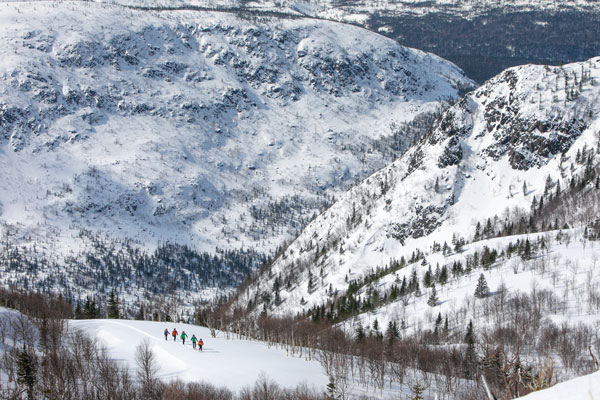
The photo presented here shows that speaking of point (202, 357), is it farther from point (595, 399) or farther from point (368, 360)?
point (595, 399)

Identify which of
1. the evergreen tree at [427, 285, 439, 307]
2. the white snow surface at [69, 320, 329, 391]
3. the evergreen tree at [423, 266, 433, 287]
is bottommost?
the white snow surface at [69, 320, 329, 391]

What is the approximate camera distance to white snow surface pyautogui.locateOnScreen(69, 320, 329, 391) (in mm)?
67000

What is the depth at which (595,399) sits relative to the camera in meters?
13.7

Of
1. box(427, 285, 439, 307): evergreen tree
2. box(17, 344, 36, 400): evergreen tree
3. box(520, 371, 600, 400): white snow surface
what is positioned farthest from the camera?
box(427, 285, 439, 307): evergreen tree

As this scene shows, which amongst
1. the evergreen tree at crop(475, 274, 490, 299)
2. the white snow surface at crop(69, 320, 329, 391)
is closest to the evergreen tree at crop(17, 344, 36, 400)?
the white snow surface at crop(69, 320, 329, 391)

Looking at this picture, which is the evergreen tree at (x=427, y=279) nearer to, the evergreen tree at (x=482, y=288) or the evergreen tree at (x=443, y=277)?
the evergreen tree at (x=443, y=277)

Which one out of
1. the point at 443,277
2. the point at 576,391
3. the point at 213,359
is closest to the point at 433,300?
the point at 443,277

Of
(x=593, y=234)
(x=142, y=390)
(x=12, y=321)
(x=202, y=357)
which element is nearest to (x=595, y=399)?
(x=142, y=390)

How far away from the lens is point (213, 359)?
2857 inches

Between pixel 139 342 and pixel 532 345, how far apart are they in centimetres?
8220

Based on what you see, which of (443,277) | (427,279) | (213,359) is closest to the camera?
(213,359)

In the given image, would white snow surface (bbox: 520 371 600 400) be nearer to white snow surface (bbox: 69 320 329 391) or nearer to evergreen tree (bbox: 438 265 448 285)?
white snow surface (bbox: 69 320 329 391)

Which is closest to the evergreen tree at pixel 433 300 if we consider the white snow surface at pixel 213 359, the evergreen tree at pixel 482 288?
the evergreen tree at pixel 482 288

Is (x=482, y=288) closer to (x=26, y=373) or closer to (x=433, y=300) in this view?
(x=433, y=300)
